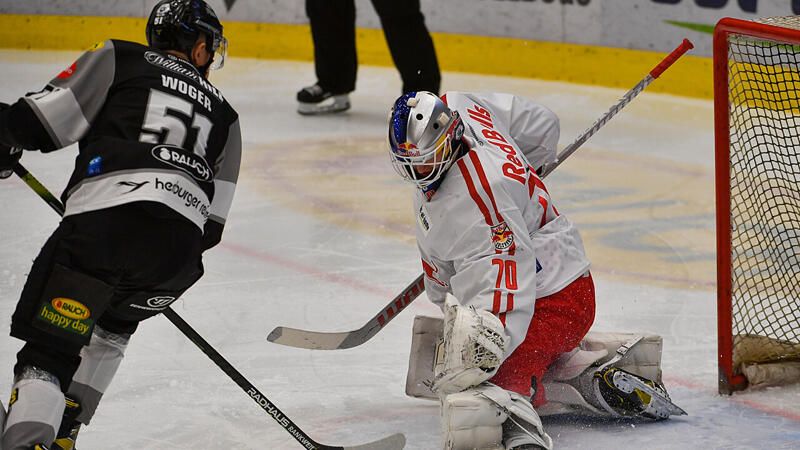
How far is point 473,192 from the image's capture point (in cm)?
240

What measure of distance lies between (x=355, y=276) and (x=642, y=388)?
132 centimetres

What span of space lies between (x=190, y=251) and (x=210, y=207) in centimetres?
21

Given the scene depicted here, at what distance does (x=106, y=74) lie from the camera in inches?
85.9

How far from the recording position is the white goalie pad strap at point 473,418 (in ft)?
7.70

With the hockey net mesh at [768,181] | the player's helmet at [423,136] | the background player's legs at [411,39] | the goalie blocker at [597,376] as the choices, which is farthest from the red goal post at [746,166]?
the background player's legs at [411,39]

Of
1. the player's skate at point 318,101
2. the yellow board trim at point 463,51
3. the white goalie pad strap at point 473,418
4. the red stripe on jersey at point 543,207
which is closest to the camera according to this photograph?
the white goalie pad strap at point 473,418

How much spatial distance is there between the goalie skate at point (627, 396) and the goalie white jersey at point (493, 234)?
0.27 meters

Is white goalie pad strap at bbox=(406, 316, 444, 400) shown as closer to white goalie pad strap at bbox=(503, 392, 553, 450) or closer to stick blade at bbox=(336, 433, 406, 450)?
stick blade at bbox=(336, 433, 406, 450)

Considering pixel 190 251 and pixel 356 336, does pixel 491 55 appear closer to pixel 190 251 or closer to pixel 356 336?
pixel 356 336

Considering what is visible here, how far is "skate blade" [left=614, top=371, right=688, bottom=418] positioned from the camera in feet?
8.79

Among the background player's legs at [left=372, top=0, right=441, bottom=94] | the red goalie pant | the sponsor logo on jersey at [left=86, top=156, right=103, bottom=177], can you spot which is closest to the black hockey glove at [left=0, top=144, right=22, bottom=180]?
the sponsor logo on jersey at [left=86, top=156, right=103, bottom=177]

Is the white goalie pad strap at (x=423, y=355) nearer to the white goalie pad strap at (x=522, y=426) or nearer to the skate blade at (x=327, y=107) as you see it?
the white goalie pad strap at (x=522, y=426)

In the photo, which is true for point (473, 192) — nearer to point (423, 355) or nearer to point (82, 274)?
point (423, 355)

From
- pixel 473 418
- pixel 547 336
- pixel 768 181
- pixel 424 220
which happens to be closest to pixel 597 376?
pixel 547 336
